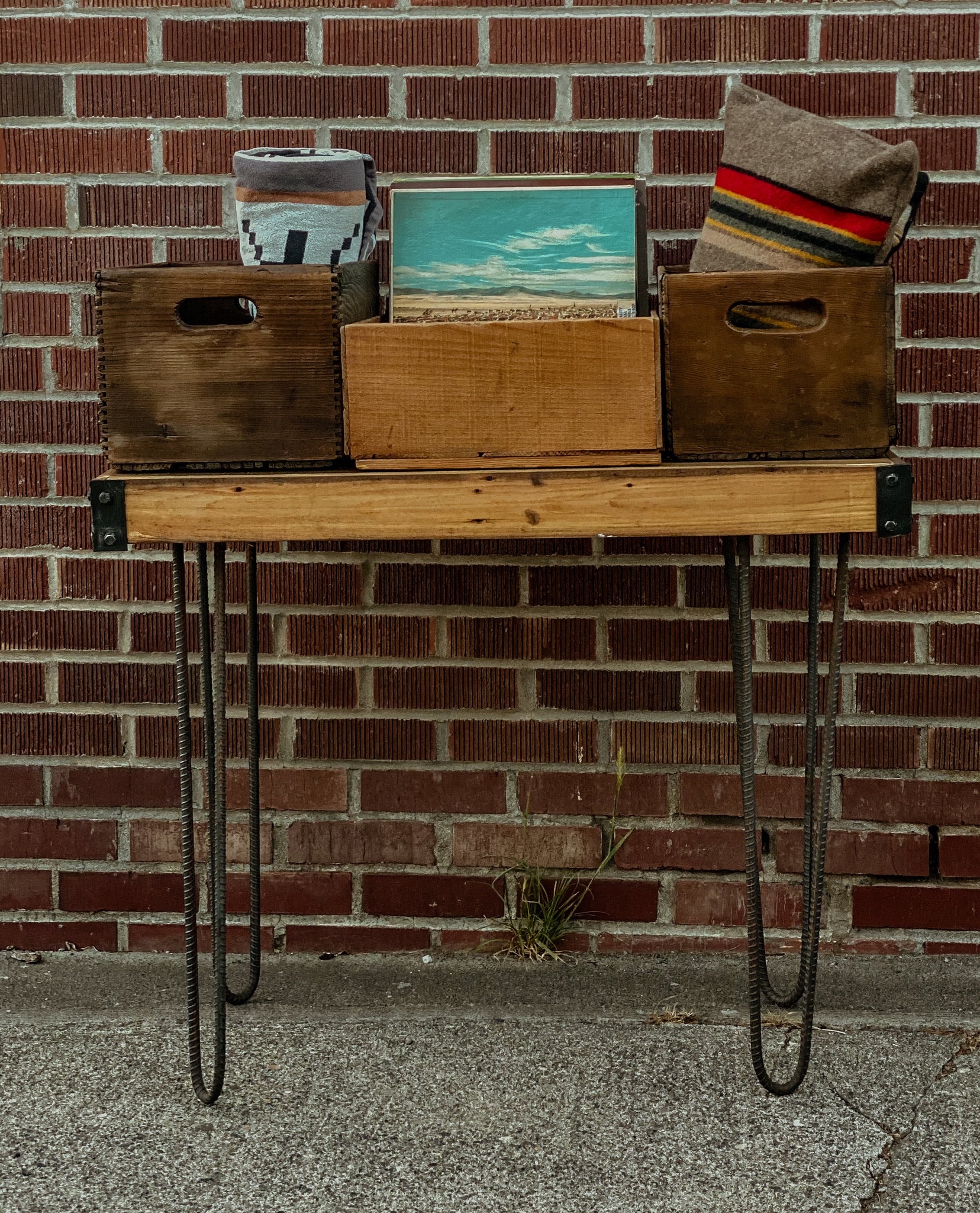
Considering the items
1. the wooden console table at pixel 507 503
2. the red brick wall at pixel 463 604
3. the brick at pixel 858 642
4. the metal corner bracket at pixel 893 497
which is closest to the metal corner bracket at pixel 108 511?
the wooden console table at pixel 507 503

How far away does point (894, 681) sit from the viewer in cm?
252

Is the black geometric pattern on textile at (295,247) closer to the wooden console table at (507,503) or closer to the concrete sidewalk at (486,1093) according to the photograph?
the wooden console table at (507,503)

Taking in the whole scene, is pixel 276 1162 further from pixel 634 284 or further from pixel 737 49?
pixel 737 49

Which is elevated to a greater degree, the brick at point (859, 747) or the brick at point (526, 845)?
the brick at point (859, 747)

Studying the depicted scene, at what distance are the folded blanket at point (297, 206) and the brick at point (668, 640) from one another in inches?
36.9

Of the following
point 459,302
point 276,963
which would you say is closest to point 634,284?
point 459,302

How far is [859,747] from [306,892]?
113 centimetres

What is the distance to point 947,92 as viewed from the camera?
2371 mm

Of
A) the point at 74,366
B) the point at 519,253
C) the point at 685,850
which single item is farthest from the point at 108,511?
the point at 685,850

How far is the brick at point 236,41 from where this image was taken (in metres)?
2.42

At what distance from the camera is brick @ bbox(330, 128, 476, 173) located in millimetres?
2424

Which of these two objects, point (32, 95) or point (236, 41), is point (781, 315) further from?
point (32, 95)

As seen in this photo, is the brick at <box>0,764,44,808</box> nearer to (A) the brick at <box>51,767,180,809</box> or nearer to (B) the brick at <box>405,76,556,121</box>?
(A) the brick at <box>51,767,180,809</box>

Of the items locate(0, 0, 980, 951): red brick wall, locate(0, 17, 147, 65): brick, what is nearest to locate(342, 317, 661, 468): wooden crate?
locate(0, 0, 980, 951): red brick wall
